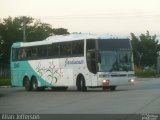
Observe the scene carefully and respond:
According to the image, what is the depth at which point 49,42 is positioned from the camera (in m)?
37.1

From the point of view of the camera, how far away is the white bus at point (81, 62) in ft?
109

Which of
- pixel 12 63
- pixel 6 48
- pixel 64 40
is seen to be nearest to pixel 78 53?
pixel 64 40

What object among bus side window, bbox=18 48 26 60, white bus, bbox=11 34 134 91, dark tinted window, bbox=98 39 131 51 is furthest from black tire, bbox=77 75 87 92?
bus side window, bbox=18 48 26 60

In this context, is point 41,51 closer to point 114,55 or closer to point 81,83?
point 81,83

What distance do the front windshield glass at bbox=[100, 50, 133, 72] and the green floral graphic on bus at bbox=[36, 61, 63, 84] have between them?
358 cm

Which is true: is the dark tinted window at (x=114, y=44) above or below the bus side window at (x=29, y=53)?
above

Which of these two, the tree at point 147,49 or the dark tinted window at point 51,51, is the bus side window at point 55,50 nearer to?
the dark tinted window at point 51,51

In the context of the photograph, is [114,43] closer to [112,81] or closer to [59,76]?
[112,81]

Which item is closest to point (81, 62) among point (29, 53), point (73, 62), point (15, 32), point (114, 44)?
point (73, 62)

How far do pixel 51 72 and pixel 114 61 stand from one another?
4.99m

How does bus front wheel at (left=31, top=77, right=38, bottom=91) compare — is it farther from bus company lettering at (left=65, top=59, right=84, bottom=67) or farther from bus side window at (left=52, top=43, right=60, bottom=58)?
bus company lettering at (left=65, top=59, right=84, bottom=67)

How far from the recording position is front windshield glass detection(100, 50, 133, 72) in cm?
3338

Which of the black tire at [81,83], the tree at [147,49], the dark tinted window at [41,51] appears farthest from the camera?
the tree at [147,49]

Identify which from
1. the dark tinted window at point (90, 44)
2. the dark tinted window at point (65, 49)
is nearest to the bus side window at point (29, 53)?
the dark tinted window at point (65, 49)
